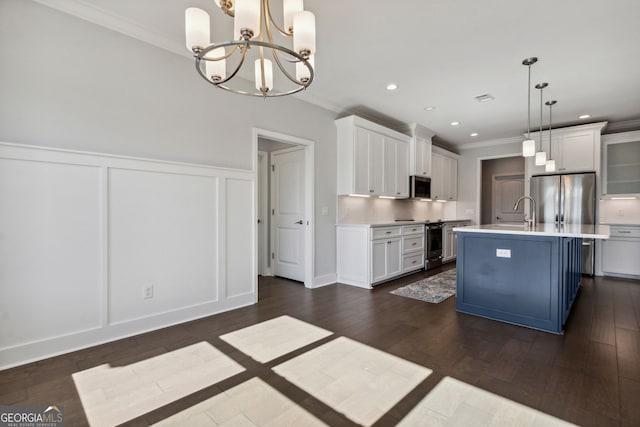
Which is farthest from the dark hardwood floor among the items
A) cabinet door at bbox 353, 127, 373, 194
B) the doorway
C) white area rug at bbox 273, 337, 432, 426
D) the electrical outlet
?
cabinet door at bbox 353, 127, 373, 194

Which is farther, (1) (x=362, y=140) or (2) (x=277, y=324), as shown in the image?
(1) (x=362, y=140)

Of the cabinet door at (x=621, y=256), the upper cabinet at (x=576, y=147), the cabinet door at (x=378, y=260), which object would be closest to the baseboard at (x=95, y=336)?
the cabinet door at (x=378, y=260)

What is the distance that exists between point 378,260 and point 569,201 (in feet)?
11.8

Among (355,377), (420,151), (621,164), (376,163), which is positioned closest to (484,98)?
(420,151)

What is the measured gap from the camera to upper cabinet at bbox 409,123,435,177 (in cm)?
562

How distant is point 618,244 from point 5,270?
7.69 metres

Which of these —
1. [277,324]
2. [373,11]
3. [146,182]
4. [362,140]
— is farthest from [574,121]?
[146,182]

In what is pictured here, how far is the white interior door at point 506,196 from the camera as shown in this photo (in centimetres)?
790

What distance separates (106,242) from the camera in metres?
2.53

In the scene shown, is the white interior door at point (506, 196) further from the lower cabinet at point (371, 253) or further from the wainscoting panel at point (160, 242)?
the wainscoting panel at point (160, 242)

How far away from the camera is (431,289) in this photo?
4.26 m

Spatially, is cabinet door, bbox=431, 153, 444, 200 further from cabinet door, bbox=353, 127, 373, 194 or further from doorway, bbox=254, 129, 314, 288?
doorway, bbox=254, 129, 314, 288

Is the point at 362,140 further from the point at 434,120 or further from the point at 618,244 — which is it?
the point at 618,244

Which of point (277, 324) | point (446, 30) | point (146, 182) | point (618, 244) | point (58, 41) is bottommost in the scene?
point (277, 324)
